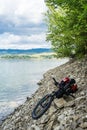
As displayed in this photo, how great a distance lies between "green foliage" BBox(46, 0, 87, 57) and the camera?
28.9 meters

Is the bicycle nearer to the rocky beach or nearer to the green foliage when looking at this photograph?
the rocky beach

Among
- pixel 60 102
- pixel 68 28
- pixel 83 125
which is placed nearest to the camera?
pixel 83 125

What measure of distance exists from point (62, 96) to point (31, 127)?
9.78 ft

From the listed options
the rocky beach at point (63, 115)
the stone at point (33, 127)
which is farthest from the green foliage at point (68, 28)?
the stone at point (33, 127)

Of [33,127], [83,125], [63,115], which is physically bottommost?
[33,127]

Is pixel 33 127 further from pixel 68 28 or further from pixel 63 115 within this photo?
pixel 68 28

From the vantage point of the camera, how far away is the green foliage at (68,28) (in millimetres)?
28891

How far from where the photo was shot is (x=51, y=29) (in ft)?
141

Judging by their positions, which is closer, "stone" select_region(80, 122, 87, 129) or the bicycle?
"stone" select_region(80, 122, 87, 129)

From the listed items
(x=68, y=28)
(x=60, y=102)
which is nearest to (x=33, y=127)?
(x=60, y=102)

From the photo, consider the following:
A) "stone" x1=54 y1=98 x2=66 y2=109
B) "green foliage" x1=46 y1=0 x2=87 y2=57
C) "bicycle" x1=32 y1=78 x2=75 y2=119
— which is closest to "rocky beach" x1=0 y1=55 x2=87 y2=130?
"stone" x1=54 y1=98 x2=66 y2=109

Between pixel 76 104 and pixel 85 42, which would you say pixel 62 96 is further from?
pixel 85 42

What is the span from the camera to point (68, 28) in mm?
32719

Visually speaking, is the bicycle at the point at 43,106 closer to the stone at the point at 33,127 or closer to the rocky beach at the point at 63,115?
the rocky beach at the point at 63,115
